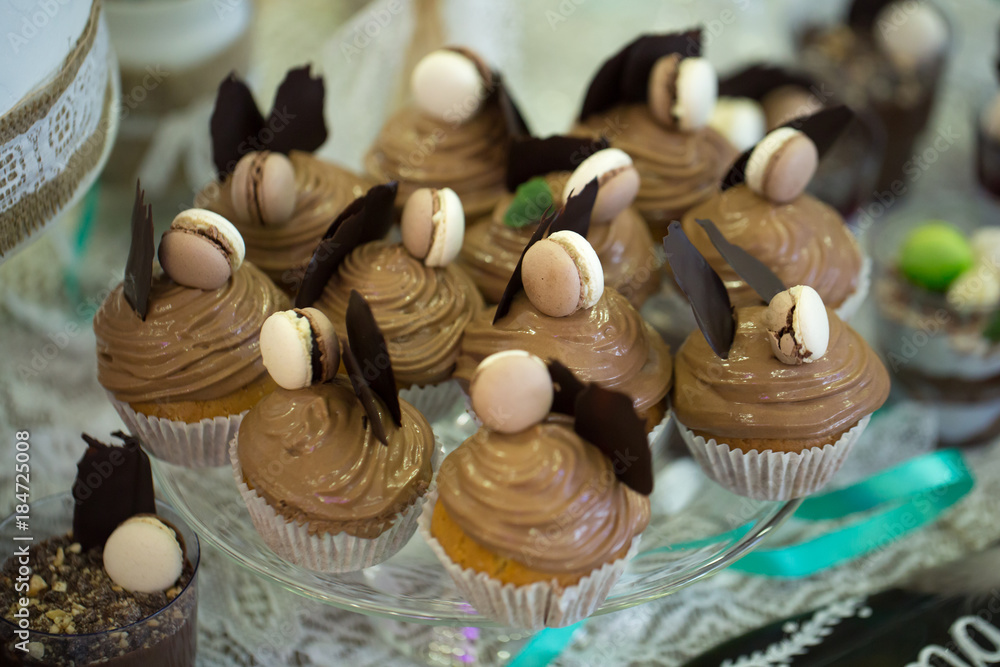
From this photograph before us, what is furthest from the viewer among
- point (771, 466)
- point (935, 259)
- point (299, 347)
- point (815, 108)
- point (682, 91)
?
point (815, 108)

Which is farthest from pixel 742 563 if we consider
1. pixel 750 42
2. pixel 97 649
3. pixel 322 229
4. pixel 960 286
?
pixel 750 42

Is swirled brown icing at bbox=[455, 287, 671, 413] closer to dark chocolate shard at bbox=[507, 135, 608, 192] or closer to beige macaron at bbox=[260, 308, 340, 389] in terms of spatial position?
beige macaron at bbox=[260, 308, 340, 389]

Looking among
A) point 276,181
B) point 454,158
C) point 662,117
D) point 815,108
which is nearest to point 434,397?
point 276,181

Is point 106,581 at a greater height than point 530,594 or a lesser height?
lesser

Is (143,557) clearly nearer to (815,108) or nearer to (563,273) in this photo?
(563,273)

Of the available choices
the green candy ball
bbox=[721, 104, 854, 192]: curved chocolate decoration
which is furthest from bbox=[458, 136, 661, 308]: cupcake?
the green candy ball

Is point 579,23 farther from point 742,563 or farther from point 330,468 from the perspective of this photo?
point 330,468
